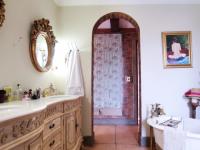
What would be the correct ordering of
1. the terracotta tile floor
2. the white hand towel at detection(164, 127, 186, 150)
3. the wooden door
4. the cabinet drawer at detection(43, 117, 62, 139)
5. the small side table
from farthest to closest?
the wooden door < the terracotta tile floor < the small side table < the white hand towel at detection(164, 127, 186, 150) < the cabinet drawer at detection(43, 117, 62, 139)

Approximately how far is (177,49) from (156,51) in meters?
0.37

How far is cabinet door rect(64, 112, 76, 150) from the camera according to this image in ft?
9.24

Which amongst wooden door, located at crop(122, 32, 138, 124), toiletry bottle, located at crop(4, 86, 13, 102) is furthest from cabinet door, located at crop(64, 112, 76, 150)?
wooden door, located at crop(122, 32, 138, 124)

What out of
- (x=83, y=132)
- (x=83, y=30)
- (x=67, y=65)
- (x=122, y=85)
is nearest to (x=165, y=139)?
(x=83, y=132)

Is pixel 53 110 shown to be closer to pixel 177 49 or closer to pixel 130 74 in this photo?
pixel 177 49

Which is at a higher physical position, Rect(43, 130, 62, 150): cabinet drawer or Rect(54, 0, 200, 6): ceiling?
Rect(54, 0, 200, 6): ceiling

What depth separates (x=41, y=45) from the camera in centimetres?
323

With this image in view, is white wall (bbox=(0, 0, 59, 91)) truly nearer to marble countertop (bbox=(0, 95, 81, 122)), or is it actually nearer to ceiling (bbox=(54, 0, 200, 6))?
marble countertop (bbox=(0, 95, 81, 122))

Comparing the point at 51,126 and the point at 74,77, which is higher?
the point at 74,77

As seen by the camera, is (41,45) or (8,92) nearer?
(8,92)

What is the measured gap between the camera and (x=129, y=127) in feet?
18.4

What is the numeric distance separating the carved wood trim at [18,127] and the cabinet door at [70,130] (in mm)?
1225

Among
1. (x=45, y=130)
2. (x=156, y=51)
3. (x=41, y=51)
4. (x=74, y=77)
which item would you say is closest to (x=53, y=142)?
(x=45, y=130)

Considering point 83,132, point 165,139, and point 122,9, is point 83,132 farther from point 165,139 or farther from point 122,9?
point 122,9
